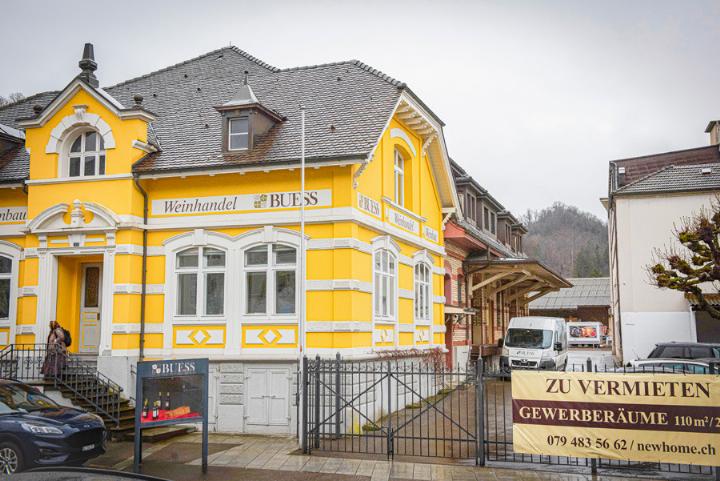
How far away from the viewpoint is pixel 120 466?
12.4m

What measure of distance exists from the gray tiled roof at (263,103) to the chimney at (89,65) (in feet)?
6.45

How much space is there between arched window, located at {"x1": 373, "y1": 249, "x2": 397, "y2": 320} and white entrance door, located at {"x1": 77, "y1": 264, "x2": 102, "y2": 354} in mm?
7187

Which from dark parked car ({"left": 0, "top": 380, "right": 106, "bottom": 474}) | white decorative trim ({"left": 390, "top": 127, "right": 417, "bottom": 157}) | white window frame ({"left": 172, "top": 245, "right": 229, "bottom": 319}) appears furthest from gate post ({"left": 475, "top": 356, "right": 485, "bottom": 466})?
white decorative trim ({"left": 390, "top": 127, "right": 417, "bottom": 157})

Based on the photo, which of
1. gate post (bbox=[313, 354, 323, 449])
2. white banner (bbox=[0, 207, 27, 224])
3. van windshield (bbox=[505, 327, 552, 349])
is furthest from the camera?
van windshield (bbox=[505, 327, 552, 349])

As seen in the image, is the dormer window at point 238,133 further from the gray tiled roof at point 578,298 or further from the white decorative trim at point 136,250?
the gray tiled roof at point 578,298

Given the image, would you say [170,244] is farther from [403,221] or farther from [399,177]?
[399,177]

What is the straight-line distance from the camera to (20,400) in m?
12.3

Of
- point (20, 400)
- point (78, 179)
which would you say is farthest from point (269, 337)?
point (78, 179)

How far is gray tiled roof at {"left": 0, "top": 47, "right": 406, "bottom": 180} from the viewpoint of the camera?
16.4 m

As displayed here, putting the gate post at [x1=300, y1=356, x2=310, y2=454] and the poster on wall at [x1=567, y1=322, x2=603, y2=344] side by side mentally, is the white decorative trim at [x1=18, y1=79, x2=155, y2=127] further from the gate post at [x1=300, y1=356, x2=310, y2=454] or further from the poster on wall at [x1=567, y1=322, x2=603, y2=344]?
the poster on wall at [x1=567, y1=322, x2=603, y2=344]

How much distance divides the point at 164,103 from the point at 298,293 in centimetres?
842

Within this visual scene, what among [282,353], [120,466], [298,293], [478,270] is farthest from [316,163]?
[478,270]

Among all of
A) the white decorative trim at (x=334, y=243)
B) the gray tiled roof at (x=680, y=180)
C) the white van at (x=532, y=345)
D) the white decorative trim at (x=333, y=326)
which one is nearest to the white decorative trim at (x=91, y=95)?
the white decorative trim at (x=334, y=243)

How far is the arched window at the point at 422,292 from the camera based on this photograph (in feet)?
68.7
